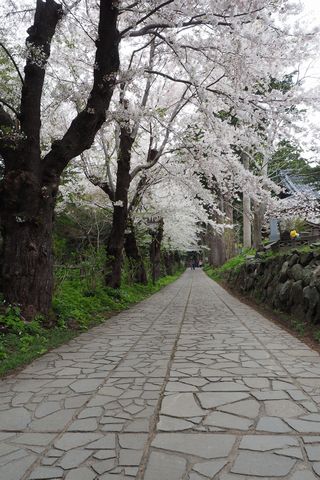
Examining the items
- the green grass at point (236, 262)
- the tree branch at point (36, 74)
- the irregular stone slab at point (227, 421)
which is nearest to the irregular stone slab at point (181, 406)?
the irregular stone slab at point (227, 421)

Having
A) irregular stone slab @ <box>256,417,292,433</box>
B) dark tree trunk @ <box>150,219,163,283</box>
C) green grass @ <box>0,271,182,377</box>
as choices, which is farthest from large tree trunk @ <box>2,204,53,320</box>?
dark tree trunk @ <box>150,219,163,283</box>

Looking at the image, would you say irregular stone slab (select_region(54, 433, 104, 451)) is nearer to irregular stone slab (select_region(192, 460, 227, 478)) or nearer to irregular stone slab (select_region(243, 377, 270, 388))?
irregular stone slab (select_region(192, 460, 227, 478))

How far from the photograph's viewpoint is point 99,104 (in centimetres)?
693

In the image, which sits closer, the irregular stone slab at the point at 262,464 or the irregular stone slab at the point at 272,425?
the irregular stone slab at the point at 262,464

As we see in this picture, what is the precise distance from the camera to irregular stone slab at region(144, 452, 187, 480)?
2332 mm

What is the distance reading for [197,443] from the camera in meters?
2.74

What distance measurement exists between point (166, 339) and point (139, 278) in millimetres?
11174

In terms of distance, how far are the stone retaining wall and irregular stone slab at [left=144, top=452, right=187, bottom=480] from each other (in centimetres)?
507

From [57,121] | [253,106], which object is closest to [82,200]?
[57,121]

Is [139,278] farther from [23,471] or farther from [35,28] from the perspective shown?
[23,471]

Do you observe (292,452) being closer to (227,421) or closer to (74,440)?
(227,421)

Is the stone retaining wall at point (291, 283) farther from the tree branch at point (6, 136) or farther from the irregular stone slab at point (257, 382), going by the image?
the tree branch at point (6, 136)

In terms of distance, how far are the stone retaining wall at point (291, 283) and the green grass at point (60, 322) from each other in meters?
4.24

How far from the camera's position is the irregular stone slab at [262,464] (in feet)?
7.68
